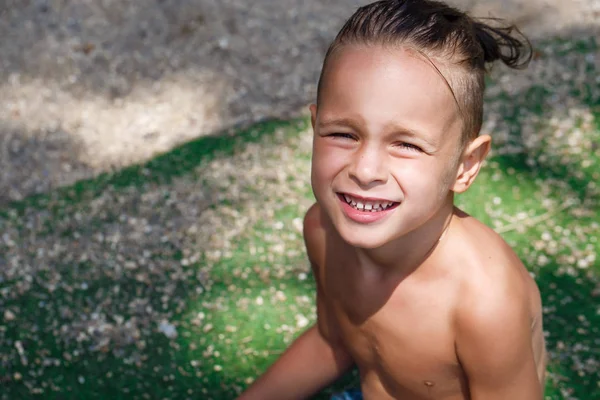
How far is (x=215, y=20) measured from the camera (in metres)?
5.05

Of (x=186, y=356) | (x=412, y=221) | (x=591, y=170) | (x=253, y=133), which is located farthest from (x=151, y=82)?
(x=412, y=221)

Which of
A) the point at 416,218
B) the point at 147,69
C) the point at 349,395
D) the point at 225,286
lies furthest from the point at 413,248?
the point at 147,69

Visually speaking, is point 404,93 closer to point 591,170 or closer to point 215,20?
point 591,170

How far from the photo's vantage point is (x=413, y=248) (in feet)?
6.84

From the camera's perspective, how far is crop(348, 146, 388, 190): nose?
1787 mm

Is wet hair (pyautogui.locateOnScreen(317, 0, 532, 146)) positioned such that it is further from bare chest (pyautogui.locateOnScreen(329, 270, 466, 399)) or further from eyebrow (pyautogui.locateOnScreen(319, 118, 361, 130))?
bare chest (pyautogui.locateOnScreen(329, 270, 466, 399))

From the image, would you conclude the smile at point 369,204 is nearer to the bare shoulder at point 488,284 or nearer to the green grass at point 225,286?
the bare shoulder at point 488,284

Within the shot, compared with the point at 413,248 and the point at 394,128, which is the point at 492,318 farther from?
the point at 394,128

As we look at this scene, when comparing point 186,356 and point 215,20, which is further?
point 215,20

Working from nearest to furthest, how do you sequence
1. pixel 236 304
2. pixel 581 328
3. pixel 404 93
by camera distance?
pixel 404 93 < pixel 581 328 < pixel 236 304

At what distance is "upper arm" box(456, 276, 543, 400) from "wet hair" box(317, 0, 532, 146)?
383 millimetres

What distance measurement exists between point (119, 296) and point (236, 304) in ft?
1.52

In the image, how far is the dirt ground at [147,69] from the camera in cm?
424

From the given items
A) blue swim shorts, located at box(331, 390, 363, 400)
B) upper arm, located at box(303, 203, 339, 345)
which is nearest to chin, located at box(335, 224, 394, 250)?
upper arm, located at box(303, 203, 339, 345)
